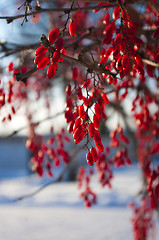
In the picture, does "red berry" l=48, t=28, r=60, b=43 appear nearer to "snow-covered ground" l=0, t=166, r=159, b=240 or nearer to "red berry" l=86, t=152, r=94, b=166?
"red berry" l=86, t=152, r=94, b=166

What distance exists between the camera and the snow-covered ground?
504 cm

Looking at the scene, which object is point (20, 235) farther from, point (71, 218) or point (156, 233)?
point (156, 233)

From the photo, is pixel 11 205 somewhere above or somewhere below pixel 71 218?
above

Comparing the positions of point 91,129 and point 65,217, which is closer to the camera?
point 91,129

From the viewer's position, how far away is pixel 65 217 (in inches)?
244

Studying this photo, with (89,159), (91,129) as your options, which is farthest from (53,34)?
(89,159)

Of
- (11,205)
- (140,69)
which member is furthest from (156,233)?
(140,69)

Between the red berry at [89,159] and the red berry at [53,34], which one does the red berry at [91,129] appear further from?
the red berry at [53,34]

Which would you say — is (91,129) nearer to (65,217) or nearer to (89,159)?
(89,159)

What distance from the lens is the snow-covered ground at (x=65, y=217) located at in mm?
5035

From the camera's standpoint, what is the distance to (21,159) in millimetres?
19422

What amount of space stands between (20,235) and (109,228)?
1.72m

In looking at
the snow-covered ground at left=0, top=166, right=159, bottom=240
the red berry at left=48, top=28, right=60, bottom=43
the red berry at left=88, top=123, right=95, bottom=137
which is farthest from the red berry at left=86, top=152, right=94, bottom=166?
the snow-covered ground at left=0, top=166, right=159, bottom=240

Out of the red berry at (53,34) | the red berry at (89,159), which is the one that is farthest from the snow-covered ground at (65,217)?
the red berry at (53,34)
